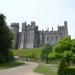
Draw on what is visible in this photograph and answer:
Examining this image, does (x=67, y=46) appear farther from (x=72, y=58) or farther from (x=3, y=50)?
(x=3, y=50)

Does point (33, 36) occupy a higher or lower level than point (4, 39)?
higher

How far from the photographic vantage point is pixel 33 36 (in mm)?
175125

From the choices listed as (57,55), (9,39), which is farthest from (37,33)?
(57,55)

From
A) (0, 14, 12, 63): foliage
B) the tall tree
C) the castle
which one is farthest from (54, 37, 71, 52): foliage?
the castle

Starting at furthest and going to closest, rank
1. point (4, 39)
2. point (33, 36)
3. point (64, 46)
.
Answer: point (33, 36)
point (4, 39)
point (64, 46)

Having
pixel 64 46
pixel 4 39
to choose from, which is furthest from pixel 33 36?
pixel 64 46

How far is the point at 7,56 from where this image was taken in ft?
232

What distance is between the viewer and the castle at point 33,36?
569 ft

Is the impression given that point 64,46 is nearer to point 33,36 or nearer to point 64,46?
point 64,46

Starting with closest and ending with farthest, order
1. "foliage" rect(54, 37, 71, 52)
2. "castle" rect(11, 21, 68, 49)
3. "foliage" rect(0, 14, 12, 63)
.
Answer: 1. "foliage" rect(54, 37, 71, 52)
2. "foliage" rect(0, 14, 12, 63)
3. "castle" rect(11, 21, 68, 49)

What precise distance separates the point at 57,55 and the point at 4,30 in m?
23.5

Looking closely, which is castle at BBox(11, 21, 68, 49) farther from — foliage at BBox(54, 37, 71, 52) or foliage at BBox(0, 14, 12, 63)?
foliage at BBox(54, 37, 71, 52)

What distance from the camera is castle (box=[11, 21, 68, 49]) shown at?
569 ft

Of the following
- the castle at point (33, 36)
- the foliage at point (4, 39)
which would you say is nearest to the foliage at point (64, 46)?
the foliage at point (4, 39)
